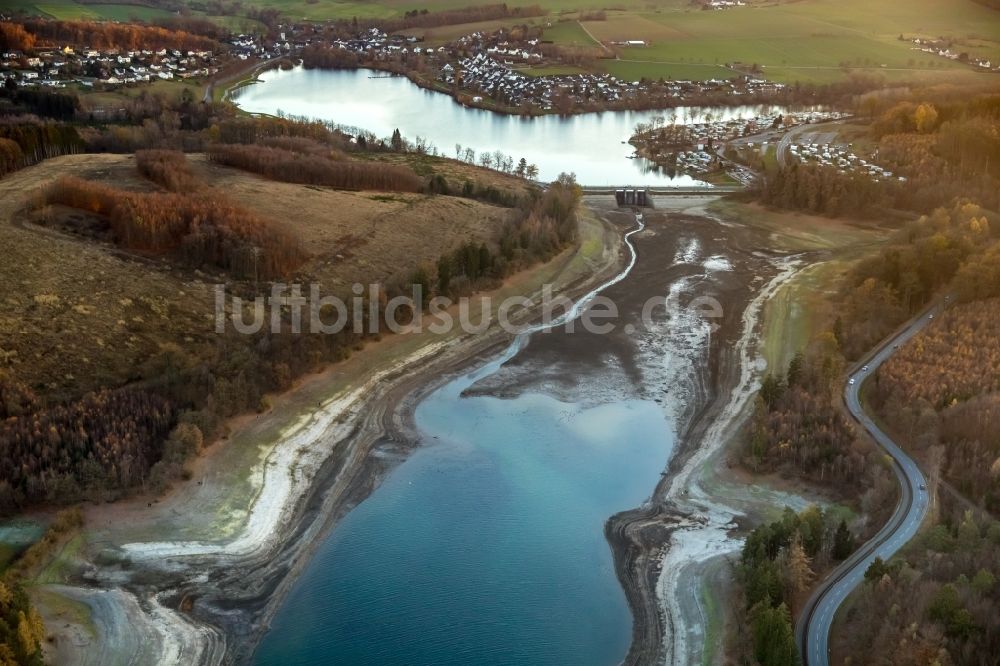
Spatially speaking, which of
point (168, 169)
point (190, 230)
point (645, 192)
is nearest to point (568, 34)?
point (645, 192)

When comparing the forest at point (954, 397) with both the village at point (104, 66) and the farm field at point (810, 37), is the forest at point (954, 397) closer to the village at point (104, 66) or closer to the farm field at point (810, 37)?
the village at point (104, 66)

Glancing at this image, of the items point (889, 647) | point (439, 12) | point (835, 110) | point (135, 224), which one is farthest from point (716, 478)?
point (439, 12)

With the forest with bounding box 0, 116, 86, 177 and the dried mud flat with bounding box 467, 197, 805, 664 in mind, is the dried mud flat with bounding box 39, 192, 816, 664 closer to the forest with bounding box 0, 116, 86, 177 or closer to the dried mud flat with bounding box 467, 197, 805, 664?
the dried mud flat with bounding box 467, 197, 805, 664

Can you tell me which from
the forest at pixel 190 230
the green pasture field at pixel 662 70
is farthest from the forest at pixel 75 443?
the green pasture field at pixel 662 70

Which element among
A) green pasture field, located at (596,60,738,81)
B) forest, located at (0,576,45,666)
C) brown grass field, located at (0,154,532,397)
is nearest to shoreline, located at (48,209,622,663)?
forest, located at (0,576,45,666)

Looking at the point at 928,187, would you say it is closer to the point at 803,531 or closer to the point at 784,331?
the point at 784,331

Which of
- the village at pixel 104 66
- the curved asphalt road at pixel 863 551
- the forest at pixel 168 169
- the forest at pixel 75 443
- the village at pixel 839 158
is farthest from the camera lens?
the village at pixel 104 66
